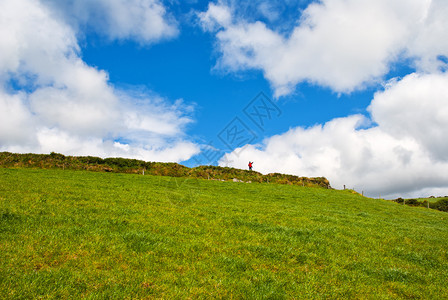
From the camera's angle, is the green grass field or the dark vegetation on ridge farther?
the dark vegetation on ridge

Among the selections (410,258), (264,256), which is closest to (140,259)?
(264,256)

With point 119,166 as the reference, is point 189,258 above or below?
below

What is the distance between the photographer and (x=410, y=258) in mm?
10438

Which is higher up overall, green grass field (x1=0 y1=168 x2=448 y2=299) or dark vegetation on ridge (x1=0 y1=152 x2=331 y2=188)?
dark vegetation on ridge (x1=0 y1=152 x2=331 y2=188)

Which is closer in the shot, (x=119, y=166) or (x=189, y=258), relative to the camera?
(x=189, y=258)

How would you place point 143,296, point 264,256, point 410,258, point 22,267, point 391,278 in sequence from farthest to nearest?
point 410,258 → point 264,256 → point 391,278 → point 22,267 → point 143,296

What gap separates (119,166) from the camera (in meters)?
49.4

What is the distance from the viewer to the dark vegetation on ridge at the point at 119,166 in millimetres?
41625

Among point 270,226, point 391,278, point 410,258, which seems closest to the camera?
point 391,278

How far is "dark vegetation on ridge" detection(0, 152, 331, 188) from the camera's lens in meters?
41.6

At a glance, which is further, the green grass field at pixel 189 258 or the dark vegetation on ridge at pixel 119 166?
the dark vegetation on ridge at pixel 119 166

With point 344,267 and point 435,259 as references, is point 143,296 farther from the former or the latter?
point 435,259

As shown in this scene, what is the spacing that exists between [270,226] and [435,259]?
705 centimetres

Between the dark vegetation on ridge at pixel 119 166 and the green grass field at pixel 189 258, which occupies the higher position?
the dark vegetation on ridge at pixel 119 166
